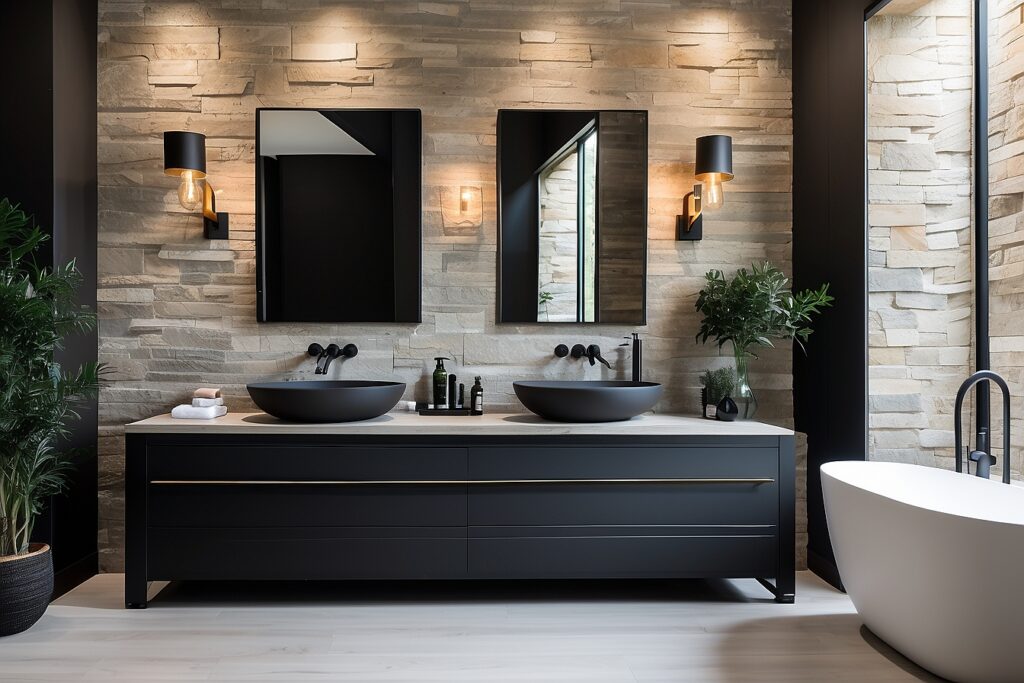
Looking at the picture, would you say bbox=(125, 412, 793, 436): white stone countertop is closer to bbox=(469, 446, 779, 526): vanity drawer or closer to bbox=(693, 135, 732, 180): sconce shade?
bbox=(469, 446, 779, 526): vanity drawer

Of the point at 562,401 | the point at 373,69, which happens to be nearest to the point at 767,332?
the point at 562,401

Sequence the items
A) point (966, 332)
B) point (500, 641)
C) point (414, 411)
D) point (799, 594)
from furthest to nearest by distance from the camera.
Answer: point (414, 411) < point (799, 594) < point (966, 332) < point (500, 641)

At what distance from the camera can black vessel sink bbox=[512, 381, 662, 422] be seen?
115 inches

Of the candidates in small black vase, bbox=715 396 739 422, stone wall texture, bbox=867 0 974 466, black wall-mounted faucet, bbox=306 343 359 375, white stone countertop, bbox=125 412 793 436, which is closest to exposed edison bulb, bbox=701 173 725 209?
stone wall texture, bbox=867 0 974 466

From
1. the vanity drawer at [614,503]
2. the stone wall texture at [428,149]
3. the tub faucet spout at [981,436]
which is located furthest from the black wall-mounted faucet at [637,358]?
the tub faucet spout at [981,436]

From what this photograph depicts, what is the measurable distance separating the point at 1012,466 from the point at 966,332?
532mm

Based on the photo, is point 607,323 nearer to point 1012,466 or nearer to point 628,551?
point 628,551

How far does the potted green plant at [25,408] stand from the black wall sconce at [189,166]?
24.9 inches

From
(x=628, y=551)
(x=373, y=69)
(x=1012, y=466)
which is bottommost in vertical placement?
(x=628, y=551)

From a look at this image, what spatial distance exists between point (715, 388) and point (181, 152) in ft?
8.34

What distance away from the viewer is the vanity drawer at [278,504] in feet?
9.41

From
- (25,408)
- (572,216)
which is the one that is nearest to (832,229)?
(572,216)

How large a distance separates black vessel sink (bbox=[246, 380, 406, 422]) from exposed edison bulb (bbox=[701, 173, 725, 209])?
164cm

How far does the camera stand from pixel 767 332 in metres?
3.23
